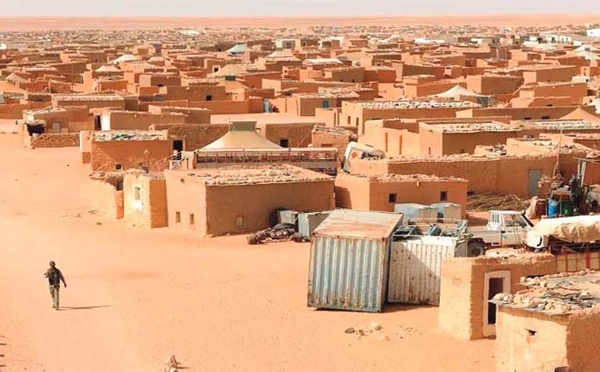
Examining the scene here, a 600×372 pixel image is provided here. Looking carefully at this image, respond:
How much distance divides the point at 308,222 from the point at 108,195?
627 cm

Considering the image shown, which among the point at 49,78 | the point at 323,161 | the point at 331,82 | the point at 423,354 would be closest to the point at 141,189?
the point at 323,161

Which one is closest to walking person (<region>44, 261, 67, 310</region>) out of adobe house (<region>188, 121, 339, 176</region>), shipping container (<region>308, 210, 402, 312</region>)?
shipping container (<region>308, 210, 402, 312</region>)

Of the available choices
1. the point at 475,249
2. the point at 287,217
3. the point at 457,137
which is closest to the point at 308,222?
the point at 287,217

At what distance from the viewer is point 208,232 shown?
23.7 metres

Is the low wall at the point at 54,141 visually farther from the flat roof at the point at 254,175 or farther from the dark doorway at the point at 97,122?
the flat roof at the point at 254,175

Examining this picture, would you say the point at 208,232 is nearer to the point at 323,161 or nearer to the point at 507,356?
the point at 323,161

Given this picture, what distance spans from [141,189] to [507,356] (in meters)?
13.8

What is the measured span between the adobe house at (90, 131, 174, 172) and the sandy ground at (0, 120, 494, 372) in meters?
7.07

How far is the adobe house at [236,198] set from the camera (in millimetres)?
23562

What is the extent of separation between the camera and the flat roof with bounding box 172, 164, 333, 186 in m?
23.8

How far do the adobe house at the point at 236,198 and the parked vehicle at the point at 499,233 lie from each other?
4.18 metres

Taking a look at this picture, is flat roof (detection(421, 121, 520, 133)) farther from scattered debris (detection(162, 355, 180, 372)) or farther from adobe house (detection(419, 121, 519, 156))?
scattered debris (detection(162, 355, 180, 372))

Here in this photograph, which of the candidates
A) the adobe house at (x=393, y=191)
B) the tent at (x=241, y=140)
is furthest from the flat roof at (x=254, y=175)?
the tent at (x=241, y=140)

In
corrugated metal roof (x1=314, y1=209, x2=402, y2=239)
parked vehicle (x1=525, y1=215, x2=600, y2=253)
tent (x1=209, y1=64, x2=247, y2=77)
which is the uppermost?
parked vehicle (x1=525, y1=215, x2=600, y2=253)
